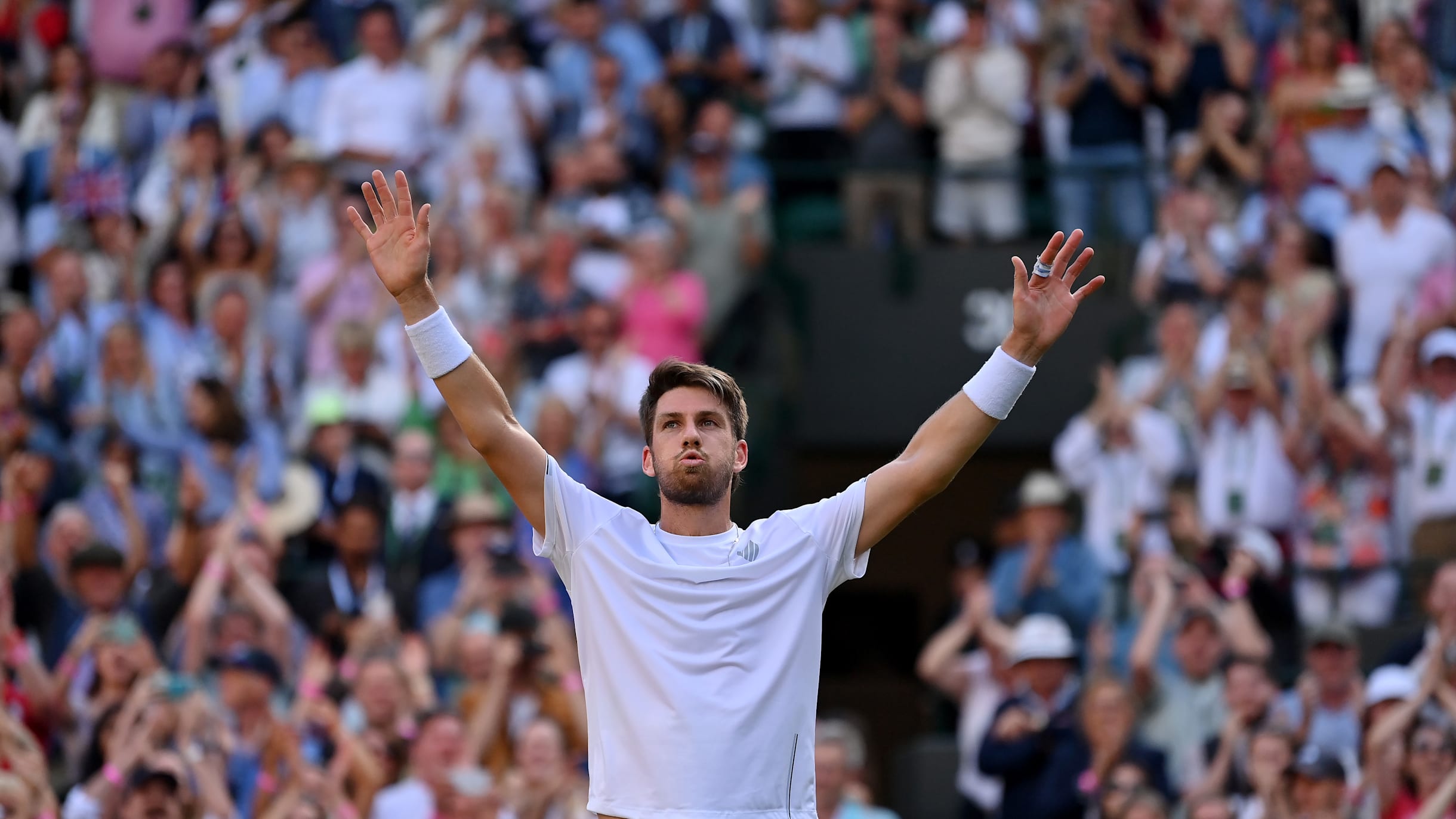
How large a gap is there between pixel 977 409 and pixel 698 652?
85 centimetres

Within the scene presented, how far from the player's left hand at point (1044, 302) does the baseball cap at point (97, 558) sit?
593 centimetres

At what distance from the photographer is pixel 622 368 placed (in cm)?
1175

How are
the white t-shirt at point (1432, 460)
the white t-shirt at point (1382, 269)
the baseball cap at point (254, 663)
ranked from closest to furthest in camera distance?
the baseball cap at point (254, 663)
the white t-shirt at point (1432, 460)
the white t-shirt at point (1382, 269)

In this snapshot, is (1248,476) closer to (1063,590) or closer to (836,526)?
(1063,590)

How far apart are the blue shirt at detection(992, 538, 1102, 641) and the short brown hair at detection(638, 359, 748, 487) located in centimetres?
540

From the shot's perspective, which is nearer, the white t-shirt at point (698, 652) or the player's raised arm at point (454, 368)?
the white t-shirt at point (698, 652)

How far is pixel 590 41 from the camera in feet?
Result: 45.6

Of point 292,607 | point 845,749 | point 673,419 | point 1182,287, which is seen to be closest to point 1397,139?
point 1182,287

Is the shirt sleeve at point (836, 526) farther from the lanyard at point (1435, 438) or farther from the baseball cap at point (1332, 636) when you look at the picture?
the lanyard at point (1435, 438)

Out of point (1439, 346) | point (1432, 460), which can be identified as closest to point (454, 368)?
point (1432, 460)

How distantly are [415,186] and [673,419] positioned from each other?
8.65 metres

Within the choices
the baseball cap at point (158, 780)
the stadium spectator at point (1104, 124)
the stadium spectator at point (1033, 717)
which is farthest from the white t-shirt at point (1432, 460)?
the baseball cap at point (158, 780)

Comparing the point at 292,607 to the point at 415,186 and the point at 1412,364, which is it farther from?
the point at 1412,364

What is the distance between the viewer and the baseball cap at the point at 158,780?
8.12 meters
